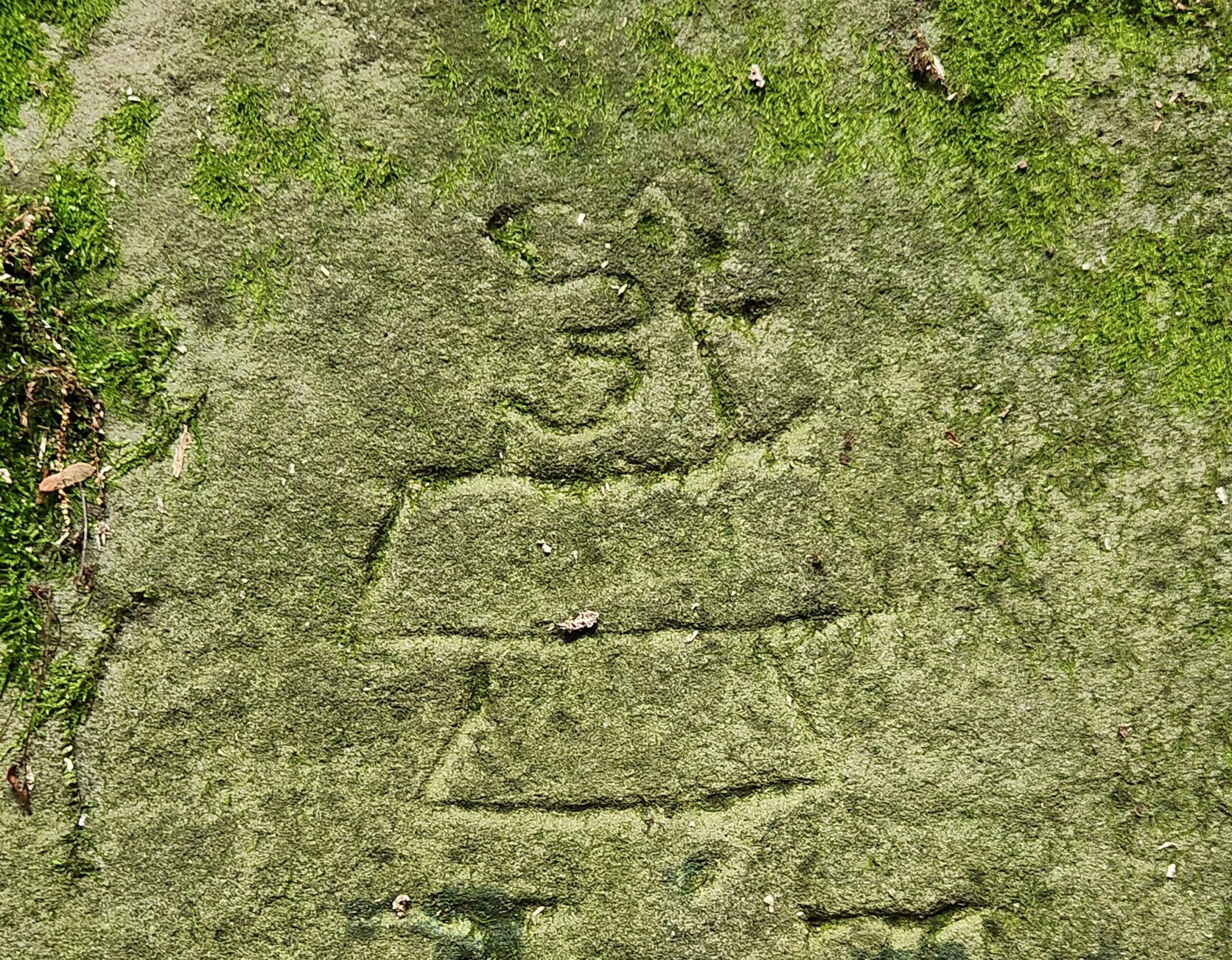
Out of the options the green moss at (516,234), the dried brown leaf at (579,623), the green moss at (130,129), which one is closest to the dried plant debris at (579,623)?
the dried brown leaf at (579,623)

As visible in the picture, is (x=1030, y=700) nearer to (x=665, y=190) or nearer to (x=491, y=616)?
(x=491, y=616)

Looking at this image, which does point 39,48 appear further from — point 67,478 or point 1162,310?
point 1162,310

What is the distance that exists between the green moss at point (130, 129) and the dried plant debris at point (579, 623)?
1.54 m

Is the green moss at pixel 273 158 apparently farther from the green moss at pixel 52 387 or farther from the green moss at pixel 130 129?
the green moss at pixel 52 387

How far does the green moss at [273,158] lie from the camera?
190 cm

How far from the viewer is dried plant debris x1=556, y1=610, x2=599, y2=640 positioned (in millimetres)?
2051

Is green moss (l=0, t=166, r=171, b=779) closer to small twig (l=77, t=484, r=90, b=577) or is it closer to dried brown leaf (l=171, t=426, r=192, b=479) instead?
small twig (l=77, t=484, r=90, b=577)

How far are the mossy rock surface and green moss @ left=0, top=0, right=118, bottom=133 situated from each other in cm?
1

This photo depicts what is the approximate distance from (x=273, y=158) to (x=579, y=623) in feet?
4.53

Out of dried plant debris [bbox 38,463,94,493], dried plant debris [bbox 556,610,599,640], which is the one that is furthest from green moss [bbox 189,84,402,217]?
dried plant debris [bbox 556,610,599,640]

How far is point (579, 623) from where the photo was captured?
2053mm

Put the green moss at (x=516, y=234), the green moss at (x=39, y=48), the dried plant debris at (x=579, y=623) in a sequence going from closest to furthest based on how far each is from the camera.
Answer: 1. the green moss at (x=39, y=48)
2. the green moss at (x=516, y=234)
3. the dried plant debris at (x=579, y=623)

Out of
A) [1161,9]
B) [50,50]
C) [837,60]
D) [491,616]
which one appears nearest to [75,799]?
[491,616]

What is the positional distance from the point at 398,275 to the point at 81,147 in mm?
805
